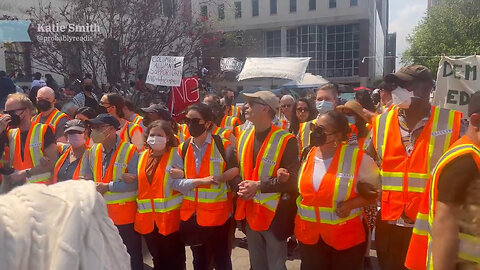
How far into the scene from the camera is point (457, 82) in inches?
167

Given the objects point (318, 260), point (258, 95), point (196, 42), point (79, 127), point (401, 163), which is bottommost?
point (318, 260)

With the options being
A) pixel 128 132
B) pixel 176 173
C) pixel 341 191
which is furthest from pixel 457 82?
pixel 128 132

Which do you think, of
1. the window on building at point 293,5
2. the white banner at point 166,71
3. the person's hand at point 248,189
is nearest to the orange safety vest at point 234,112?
the white banner at point 166,71

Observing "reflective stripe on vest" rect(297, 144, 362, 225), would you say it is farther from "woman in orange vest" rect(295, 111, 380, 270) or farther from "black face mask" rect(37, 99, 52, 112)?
"black face mask" rect(37, 99, 52, 112)

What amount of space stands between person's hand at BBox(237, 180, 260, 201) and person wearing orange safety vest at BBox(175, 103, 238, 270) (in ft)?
0.83

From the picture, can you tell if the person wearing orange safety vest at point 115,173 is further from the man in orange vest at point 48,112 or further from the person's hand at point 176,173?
the man in orange vest at point 48,112

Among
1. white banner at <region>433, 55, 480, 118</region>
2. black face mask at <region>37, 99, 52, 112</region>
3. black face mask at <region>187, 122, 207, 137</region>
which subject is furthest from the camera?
black face mask at <region>37, 99, 52, 112</region>

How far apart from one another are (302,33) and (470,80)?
141 ft

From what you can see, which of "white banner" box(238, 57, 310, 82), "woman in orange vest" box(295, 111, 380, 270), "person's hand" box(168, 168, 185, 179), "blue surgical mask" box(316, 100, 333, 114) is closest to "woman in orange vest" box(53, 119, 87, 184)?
"person's hand" box(168, 168, 185, 179)

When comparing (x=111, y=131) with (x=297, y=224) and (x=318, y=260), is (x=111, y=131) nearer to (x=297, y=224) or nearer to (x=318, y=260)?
(x=297, y=224)

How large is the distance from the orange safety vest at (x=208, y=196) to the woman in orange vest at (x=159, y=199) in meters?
0.12

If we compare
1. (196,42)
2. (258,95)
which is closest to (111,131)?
(258,95)

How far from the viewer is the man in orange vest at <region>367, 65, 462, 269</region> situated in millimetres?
3261

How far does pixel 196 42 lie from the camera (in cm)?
1421
